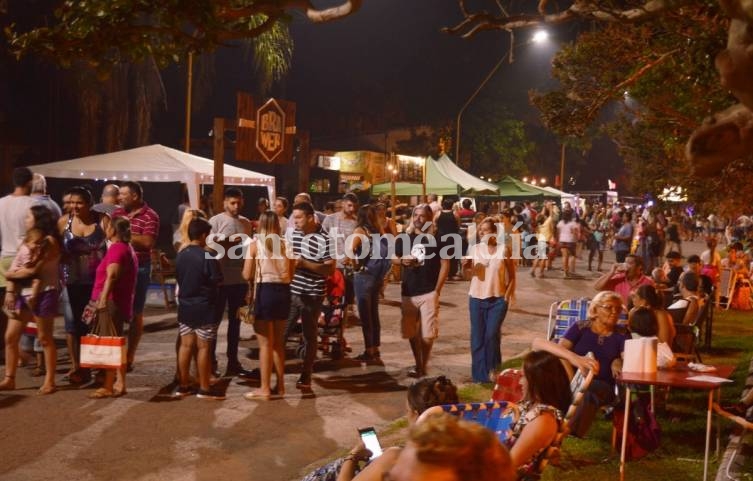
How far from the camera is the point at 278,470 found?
19.2 feet

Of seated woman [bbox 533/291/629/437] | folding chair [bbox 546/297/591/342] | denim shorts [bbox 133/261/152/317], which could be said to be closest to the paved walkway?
denim shorts [bbox 133/261/152/317]

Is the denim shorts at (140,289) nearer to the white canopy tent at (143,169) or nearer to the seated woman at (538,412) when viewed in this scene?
the seated woman at (538,412)

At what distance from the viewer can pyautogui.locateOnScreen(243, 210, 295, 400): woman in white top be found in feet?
24.1

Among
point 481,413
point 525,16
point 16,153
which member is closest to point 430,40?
point 16,153

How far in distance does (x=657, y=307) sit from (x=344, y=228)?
476 centimetres

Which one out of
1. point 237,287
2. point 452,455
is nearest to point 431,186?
point 237,287

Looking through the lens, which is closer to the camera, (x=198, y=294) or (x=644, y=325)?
(x=644, y=325)

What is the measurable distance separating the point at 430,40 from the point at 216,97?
17.1 m

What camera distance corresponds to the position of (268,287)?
7.36m

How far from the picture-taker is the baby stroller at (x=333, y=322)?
958cm

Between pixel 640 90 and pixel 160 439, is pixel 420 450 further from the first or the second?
pixel 640 90

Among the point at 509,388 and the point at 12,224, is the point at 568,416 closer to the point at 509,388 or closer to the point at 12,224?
the point at 509,388

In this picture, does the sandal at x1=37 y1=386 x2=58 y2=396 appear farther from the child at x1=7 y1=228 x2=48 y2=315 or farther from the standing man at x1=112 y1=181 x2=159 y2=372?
the standing man at x1=112 y1=181 x2=159 y2=372

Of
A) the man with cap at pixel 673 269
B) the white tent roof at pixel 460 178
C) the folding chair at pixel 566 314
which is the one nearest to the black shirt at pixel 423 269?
the folding chair at pixel 566 314
